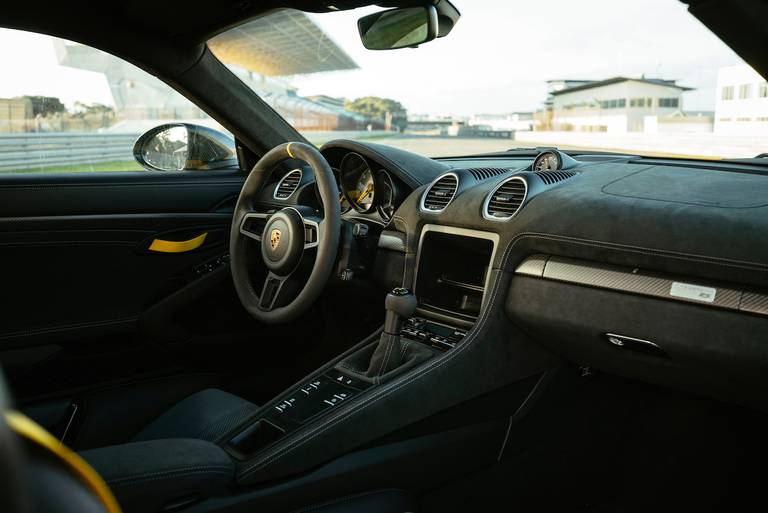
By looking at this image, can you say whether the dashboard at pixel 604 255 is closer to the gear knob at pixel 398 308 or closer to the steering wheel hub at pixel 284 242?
the gear knob at pixel 398 308

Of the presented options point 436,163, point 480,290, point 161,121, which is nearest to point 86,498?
point 480,290

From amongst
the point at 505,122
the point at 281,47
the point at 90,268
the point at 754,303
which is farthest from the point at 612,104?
the point at 90,268

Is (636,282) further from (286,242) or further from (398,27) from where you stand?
(398,27)

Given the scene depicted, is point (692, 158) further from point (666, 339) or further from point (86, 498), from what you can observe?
point (86, 498)

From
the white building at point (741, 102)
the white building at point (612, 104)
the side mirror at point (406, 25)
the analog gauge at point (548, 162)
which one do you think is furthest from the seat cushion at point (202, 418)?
the white building at point (612, 104)

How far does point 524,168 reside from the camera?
2590mm

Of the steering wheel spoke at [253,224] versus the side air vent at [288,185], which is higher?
the side air vent at [288,185]

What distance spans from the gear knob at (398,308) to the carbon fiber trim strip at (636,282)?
0.35m

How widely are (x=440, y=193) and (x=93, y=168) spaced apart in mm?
1463

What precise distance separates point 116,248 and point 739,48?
2.34 m

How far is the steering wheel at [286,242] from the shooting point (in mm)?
2248

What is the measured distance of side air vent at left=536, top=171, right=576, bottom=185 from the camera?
2290mm

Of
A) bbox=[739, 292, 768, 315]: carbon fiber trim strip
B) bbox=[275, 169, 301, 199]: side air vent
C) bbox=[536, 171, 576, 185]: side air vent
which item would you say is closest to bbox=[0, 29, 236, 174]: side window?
bbox=[275, 169, 301, 199]: side air vent

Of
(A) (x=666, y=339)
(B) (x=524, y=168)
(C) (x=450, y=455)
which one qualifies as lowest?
(C) (x=450, y=455)
